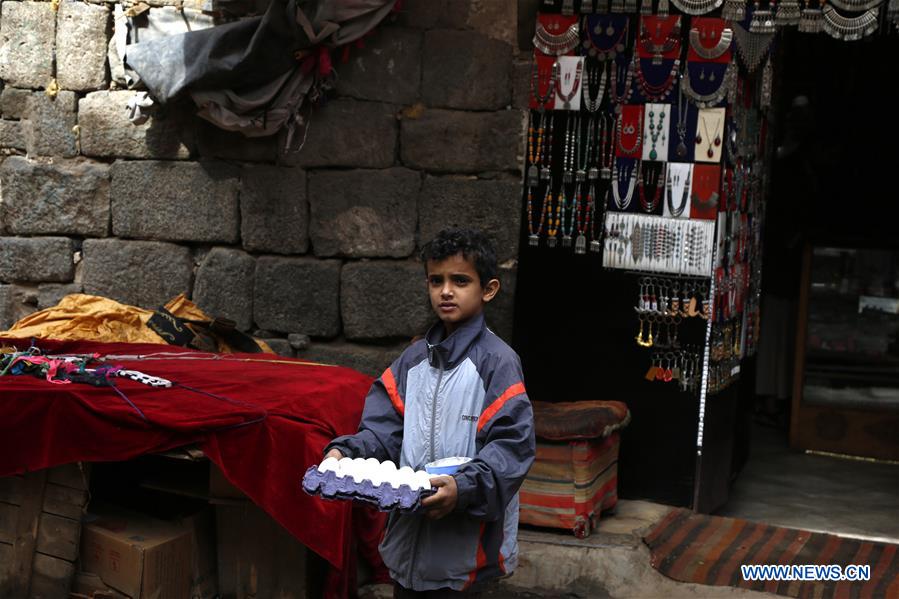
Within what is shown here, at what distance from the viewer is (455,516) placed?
9.92 ft

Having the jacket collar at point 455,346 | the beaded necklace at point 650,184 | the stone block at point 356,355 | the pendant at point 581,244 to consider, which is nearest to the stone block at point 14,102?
the stone block at point 356,355

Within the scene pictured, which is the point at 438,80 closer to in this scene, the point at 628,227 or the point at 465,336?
the point at 628,227

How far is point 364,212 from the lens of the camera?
227 inches

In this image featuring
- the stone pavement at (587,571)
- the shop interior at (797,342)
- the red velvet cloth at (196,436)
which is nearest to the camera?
the red velvet cloth at (196,436)

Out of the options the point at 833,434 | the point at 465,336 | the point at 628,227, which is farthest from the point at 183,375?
the point at 833,434

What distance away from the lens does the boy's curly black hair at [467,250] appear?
3.16 metres

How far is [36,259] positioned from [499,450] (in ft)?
14.1

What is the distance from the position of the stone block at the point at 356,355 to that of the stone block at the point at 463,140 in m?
1.02

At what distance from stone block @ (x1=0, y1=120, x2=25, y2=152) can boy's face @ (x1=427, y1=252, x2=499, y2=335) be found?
4114mm

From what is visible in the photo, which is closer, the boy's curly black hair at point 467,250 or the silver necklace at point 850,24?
the boy's curly black hair at point 467,250

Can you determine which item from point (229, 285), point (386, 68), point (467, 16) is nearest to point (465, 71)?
point (467, 16)

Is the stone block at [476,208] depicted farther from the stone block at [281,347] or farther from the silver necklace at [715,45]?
the silver necklace at [715,45]

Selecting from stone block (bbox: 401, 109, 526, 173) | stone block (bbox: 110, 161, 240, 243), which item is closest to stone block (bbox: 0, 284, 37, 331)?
stone block (bbox: 110, 161, 240, 243)

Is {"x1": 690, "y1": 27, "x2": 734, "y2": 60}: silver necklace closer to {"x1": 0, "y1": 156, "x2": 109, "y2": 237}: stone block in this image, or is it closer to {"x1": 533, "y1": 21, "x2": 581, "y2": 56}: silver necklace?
{"x1": 533, "y1": 21, "x2": 581, "y2": 56}: silver necklace
